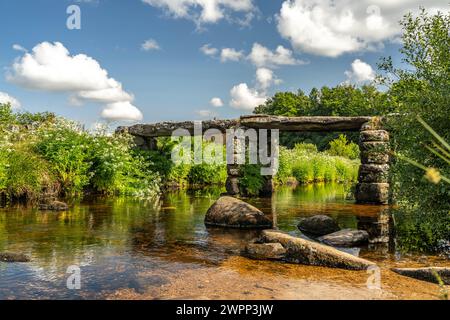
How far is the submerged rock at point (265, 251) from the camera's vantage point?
21.4ft

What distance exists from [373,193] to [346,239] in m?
7.41

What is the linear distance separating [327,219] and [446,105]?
347 centimetres

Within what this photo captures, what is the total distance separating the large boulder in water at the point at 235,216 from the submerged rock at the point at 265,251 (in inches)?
99.4

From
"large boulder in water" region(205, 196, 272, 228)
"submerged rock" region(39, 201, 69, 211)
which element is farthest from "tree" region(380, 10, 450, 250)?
"submerged rock" region(39, 201, 69, 211)

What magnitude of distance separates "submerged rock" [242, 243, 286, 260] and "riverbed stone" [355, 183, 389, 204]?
891 centimetres

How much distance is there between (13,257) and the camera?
20.2 ft

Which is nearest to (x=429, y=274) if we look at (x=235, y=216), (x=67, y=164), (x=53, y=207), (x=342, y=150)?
(x=235, y=216)

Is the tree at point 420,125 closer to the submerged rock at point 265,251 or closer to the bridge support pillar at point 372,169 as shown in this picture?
the submerged rock at point 265,251

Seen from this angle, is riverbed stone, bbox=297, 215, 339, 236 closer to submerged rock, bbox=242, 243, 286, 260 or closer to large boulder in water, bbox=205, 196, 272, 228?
large boulder in water, bbox=205, 196, 272, 228

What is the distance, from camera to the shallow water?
15.9ft

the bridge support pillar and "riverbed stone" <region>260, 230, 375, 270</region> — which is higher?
the bridge support pillar

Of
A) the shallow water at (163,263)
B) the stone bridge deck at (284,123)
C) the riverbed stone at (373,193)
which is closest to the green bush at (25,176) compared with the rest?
the shallow water at (163,263)
